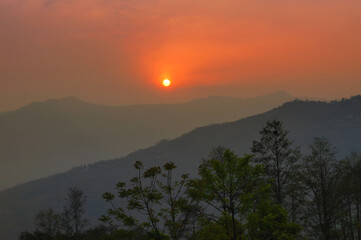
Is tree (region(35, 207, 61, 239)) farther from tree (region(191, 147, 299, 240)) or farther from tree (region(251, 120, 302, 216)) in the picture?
tree (region(191, 147, 299, 240))

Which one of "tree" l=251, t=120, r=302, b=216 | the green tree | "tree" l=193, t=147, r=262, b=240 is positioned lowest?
the green tree

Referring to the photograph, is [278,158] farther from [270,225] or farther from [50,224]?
[50,224]

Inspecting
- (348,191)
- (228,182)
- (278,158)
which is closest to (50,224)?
(278,158)

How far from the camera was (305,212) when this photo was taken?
4166cm

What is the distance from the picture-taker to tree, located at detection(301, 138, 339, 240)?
4125 cm

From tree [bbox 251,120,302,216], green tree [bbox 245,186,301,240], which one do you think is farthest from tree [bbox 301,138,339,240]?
green tree [bbox 245,186,301,240]

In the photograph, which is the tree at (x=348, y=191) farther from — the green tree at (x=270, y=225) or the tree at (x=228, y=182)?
the tree at (x=228, y=182)

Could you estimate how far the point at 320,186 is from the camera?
4503 centimetres

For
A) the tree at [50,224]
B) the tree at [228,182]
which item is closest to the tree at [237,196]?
the tree at [228,182]

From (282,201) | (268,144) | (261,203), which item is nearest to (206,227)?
(261,203)

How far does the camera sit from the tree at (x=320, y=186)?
135 feet

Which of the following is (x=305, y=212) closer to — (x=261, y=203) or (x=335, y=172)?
(x=335, y=172)

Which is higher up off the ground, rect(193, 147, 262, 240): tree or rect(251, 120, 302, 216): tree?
rect(251, 120, 302, 216): tree

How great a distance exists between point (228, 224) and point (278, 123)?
19.1 metres
